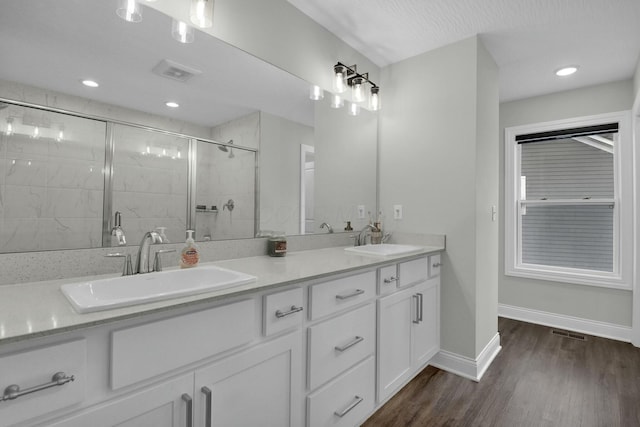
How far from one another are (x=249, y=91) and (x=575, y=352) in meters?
3.23

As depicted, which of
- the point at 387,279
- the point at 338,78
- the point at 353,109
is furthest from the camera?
the point at 353,109

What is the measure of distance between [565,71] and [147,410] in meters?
3.74

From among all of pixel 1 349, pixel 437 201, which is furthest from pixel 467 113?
pixel 1 349

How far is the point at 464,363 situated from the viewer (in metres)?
2.25

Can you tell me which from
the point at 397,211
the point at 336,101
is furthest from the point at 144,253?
the point at 397,211

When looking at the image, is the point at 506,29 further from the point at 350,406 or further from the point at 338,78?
the point at 350,406

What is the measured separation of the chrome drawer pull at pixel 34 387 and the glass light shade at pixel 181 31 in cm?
136

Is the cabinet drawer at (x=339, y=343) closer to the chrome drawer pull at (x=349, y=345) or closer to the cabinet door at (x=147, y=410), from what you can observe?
the chrome drawer pull at (x=349, y=345)

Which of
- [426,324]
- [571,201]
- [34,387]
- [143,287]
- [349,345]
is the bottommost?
[426,324]

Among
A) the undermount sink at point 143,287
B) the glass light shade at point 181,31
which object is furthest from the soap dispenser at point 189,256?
the glass light shade at point 181,31

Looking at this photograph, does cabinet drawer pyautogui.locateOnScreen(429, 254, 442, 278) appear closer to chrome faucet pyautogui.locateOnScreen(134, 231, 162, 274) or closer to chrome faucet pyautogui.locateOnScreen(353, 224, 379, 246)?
chrome faucet pyautogui.locateOnScreen(353, 224, 379, 246)

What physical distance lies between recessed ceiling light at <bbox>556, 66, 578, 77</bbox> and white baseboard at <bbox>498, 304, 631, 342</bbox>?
232cm

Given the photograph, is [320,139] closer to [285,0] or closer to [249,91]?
[249,91]

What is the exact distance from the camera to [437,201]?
2.42 m
